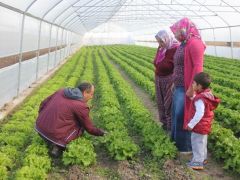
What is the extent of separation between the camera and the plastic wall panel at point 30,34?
1147cm

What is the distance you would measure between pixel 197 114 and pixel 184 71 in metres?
0.85

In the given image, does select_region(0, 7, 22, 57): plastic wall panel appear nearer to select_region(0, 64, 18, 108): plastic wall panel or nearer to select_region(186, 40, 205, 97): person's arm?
select_region(0, 64, 18, 108): plastic wall panel

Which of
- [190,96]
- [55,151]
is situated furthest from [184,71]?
[55,151]

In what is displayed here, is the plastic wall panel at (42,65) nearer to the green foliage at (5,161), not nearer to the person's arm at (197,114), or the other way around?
the green foliage at (5,161)

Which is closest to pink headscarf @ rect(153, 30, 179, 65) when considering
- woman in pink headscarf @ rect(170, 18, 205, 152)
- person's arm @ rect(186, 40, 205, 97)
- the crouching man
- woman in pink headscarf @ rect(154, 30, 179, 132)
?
woman in pink headscarf @ rect(154, 30, 179, 132)

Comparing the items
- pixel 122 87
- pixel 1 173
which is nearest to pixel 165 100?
pixel 1 173

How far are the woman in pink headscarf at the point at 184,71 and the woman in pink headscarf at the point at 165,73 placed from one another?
714mm

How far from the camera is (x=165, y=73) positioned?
7262 mm

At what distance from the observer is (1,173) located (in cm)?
479

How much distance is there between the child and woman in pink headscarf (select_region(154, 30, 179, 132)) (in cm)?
149

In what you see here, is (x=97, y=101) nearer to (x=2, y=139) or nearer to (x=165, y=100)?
(x=165, y=100)

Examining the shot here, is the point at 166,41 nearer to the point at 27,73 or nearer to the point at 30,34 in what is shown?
the point at 30,34

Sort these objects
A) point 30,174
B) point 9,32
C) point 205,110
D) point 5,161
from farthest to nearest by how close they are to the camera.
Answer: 1. point 9,32
2. point 205,110
3. point 5,161
4. point 30,174

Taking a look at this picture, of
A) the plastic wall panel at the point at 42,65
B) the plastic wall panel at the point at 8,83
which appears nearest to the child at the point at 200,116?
the plastic wall panel at the point at 8,83
